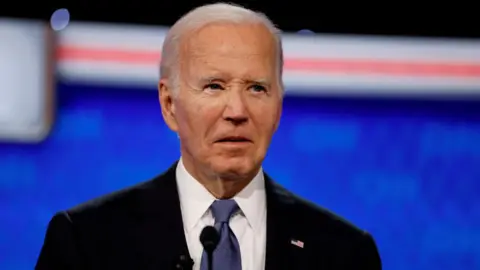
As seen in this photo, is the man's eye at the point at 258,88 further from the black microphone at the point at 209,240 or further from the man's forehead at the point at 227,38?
the black microphone at the point at 209,240

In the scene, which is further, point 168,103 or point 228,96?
point 168,103

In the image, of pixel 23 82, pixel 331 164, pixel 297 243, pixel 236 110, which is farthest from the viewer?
pixel 331 164

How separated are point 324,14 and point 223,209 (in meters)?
1.29

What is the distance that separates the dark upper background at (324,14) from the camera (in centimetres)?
274

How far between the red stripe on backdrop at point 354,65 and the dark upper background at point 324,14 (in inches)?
6.4

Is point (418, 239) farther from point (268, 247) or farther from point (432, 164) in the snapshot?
point (268, 247)

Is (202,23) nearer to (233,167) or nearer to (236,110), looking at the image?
(236,110)

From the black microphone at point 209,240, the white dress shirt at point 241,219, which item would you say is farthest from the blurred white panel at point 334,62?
the black microphone at point 209,240

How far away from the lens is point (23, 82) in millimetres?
2523

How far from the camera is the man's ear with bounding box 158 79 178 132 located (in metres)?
1.76

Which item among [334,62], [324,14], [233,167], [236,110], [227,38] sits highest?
[324,14]

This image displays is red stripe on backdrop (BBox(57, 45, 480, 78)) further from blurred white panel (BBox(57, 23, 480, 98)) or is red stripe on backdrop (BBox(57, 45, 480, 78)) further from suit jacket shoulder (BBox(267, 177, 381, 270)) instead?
suit jacket shoulder (BBox(267, 177, 381, 270))

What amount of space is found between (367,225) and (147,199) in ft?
3.33

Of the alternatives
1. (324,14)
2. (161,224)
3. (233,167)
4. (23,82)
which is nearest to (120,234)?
(161,224)
